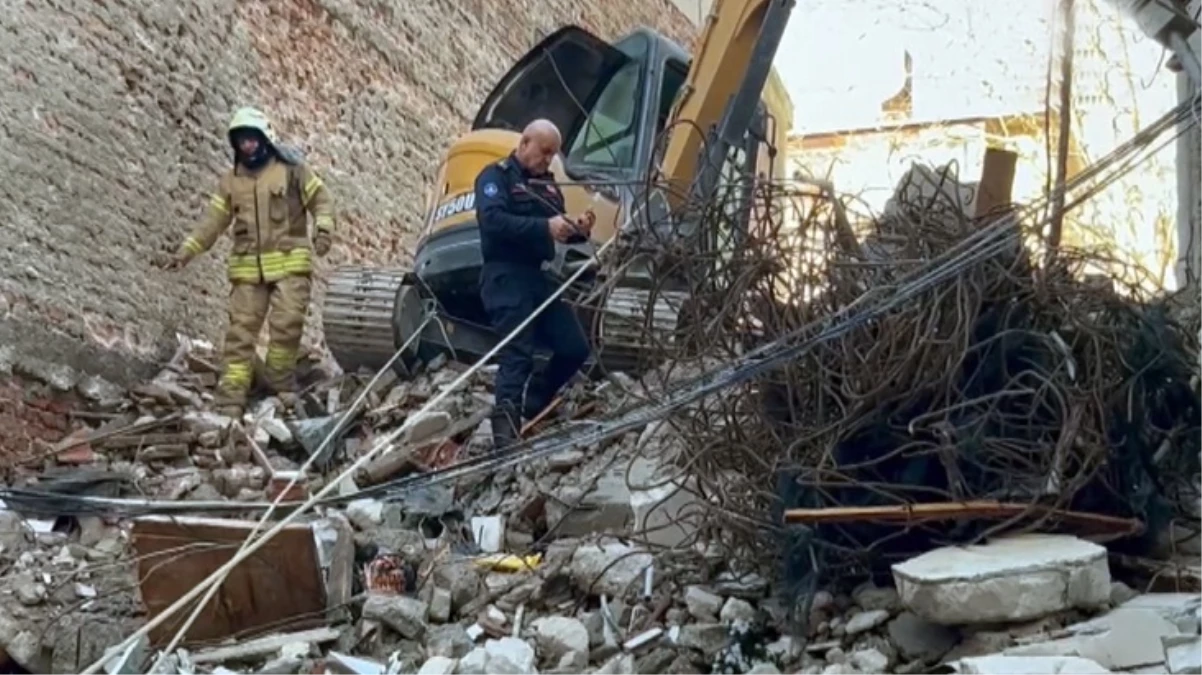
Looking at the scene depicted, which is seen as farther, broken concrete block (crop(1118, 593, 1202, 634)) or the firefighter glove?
the firefighter glove

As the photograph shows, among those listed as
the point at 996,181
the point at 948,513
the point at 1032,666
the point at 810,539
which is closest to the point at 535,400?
the point at 810,539

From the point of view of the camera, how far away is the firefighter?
7871mm

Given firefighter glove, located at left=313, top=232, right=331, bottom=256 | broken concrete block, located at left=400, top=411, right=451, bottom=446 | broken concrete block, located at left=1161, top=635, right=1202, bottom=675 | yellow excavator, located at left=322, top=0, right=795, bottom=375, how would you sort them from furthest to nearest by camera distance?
firefighter glove, located at left=313, top=232, right=331, bottom=256 → yellow excavator, located at left=322, top=0, right=795, bottom=375 → broken concrete block, located at left=400, top=411, right=451, bottom=446 → broken concrete block, located at left=1161, top=635, right=1202, bottom=675

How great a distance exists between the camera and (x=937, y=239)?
4.52 metres

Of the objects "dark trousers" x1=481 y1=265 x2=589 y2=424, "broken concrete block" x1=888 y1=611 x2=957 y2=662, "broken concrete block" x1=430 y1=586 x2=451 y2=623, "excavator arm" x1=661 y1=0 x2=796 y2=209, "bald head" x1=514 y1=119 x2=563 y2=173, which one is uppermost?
"excavator arm" x1=661 y1=0 x2=796 y2=209

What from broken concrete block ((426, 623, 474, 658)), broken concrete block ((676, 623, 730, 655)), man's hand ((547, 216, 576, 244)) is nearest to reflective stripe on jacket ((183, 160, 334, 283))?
man's hand ((547, 216, 576, 244))

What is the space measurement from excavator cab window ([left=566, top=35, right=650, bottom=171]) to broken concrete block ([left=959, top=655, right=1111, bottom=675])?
478 centimetres

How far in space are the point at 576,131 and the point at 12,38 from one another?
3130mm

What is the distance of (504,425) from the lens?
6.28 metres

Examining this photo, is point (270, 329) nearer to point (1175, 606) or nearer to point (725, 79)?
point (725, 79)

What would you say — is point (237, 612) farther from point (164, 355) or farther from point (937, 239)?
point (164, 355)

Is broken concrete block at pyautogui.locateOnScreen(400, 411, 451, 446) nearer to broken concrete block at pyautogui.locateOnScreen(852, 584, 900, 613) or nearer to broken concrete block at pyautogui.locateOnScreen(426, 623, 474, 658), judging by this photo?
broken concrete block at pyautogui.locateOnScreen(426, 623, 474, 658)

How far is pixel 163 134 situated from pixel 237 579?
14.3 ft

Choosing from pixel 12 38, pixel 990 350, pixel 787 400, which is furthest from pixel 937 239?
pixel 12 38
